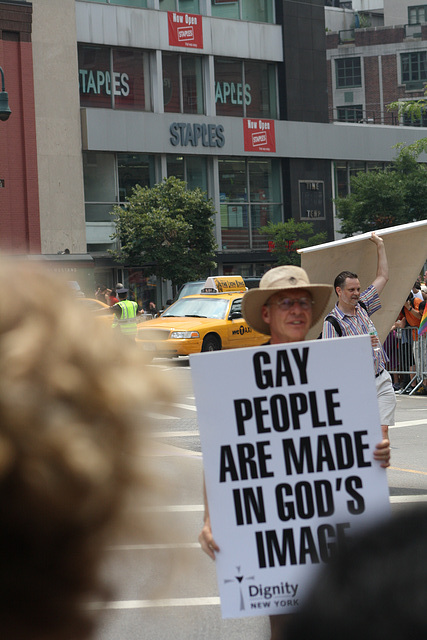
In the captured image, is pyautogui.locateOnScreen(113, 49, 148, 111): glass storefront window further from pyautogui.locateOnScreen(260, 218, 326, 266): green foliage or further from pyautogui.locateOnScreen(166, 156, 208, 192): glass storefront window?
pyautogui.locateOnScreen(260, 218, 326, 266): green foliage

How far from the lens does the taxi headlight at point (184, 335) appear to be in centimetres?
2353

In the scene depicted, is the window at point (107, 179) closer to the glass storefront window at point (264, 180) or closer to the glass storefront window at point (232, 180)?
the glass storefront window at point (232, 180)

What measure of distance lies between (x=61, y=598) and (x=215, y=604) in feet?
16.7

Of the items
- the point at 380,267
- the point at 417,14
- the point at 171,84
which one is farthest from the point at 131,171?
the point at 417,14

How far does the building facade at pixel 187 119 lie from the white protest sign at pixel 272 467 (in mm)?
38149

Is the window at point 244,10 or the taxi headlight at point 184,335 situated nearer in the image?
the taxi headlight at point 184,335

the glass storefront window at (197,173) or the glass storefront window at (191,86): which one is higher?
the glass storefront window at (191,86)

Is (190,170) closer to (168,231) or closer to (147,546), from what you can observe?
(168,231)

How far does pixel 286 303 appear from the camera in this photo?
4.20 metres

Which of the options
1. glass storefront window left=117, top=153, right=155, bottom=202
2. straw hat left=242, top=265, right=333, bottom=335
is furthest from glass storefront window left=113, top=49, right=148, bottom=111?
straw hat left=242, top=265, right=333, bottom=335

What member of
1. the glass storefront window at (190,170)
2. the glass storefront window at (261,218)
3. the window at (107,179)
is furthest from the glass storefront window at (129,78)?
the glass storefront window at (261,218)

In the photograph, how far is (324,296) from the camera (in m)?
4.29

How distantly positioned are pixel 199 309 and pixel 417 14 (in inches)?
2489

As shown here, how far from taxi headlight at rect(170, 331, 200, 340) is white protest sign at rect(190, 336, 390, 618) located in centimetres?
2032
